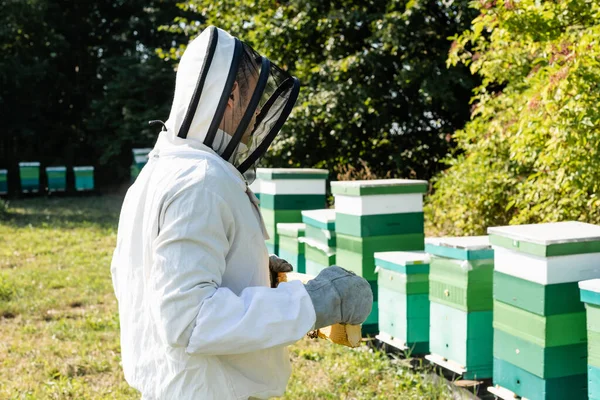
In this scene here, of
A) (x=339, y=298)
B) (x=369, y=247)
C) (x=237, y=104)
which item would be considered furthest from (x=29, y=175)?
(x=339, y=298)

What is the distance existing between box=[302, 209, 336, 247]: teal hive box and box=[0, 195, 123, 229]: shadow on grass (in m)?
6.91

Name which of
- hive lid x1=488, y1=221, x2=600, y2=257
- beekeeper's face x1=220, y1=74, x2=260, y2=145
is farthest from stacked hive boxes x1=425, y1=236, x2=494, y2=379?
beekeeper's face x1=220, y1=74, x2=260, y2=145

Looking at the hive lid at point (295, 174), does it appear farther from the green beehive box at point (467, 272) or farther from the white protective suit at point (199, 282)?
the white protective suit at point (199, 282)

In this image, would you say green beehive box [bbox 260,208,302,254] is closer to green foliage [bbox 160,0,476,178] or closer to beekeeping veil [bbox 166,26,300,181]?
green foliage [bbox 160,0,476,178]

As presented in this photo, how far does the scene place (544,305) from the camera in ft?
9.64

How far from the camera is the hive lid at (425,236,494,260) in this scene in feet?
11.4

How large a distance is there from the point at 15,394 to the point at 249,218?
3.03 m

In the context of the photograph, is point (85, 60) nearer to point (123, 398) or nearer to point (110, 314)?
point (110, 314)

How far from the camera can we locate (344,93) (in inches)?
362

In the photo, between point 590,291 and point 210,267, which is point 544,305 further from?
point 210,267

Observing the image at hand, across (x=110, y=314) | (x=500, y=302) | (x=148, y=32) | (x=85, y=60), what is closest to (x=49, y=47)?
(x=85, y=60)

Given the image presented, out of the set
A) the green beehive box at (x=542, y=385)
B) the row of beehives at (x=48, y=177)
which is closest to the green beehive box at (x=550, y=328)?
the green beehive box at (x=542, y=385)

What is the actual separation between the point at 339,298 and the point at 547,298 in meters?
1.65

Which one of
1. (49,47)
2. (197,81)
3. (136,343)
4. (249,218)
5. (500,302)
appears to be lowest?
(500,302)
